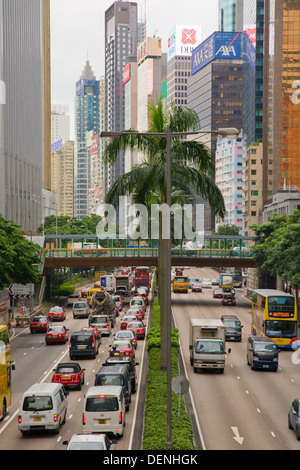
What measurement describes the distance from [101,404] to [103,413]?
30 centimetres

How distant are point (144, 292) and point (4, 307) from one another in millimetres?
42934

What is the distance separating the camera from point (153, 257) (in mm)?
89188

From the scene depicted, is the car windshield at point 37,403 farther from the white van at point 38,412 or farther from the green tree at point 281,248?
the green tree at point 281,248

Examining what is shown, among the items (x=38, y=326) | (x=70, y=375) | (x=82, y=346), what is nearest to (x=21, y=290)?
(x=38, y=326)

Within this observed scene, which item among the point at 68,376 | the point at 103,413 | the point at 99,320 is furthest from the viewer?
the point at 99,320

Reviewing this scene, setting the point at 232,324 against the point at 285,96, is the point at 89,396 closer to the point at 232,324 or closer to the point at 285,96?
the point at 232,324

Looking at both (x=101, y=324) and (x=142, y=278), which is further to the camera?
(x=142, y=278)

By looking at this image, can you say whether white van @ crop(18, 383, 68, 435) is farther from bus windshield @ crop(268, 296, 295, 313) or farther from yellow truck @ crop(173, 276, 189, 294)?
yellow truck @ crop(173, 276, 189, 294)

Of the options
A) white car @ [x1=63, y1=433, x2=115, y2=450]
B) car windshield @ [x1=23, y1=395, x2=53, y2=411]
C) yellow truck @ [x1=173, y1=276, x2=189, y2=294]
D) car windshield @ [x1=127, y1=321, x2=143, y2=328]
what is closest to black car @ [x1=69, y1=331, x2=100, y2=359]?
car windshield @ [x1=127, y1=321, x2=143, y2=328]

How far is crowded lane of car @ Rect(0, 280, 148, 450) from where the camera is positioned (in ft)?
77.9

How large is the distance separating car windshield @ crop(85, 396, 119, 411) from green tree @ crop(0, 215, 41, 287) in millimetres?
25853

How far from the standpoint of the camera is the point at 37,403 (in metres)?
24.4

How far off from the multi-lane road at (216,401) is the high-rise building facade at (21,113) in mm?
67353
